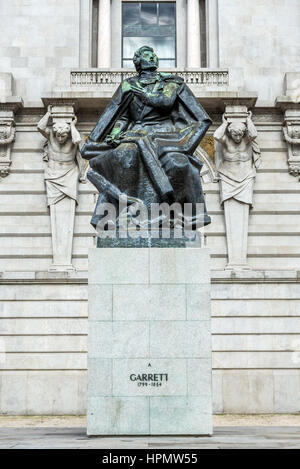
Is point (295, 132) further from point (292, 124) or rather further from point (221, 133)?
point (221, 133)

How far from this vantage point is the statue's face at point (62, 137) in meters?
25.0

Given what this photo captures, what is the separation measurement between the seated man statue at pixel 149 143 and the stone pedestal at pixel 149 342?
1205 millimetres

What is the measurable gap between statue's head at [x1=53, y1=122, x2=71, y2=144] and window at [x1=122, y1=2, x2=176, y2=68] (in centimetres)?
491

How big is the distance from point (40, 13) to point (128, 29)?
3.67 metres

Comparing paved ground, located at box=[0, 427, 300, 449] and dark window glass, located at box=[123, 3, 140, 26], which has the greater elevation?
dark window glass, located at box=[123, 3, 140, 26]

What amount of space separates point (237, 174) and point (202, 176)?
129 cm

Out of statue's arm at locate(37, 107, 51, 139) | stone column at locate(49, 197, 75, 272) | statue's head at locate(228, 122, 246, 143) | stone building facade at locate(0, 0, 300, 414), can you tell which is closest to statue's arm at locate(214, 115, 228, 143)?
statue's head at locate(228, 122, 246, 143)

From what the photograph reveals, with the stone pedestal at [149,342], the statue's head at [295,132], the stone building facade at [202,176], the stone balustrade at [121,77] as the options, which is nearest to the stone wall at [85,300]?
the stone building facade at [202,176]

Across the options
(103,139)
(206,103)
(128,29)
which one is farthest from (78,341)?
(128,29)

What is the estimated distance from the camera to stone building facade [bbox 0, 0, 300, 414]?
22.9m

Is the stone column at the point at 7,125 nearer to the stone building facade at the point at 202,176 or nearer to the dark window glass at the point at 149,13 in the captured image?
the stone building facade at the point at 202,176

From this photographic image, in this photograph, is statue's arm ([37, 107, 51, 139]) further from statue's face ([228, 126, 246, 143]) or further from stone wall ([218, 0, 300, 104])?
stone wall ([218, 0, 300, 104])

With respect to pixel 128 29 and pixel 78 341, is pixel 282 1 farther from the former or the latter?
pixel 78 341

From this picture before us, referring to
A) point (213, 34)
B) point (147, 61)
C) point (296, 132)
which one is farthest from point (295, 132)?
point (147, 61)
